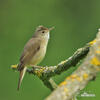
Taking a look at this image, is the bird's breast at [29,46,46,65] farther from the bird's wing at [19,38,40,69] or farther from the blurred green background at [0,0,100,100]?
the blurred green background at [0,0,100,100]

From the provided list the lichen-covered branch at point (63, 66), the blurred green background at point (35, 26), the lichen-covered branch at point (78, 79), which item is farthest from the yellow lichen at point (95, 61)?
the blurred green background at point (35, 26)

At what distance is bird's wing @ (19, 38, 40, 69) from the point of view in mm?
4754

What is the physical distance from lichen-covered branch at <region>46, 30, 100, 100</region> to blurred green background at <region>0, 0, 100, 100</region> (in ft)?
12.1

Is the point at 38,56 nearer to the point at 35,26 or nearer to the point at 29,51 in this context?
the point at 29,51

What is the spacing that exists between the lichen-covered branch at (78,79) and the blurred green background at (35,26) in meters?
3.70

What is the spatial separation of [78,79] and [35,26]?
7.42 metres

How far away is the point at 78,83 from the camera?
5.94 ft

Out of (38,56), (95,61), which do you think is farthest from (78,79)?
(38,56)

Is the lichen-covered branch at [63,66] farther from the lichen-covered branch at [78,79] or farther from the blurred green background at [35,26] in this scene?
the blurred green background at [35,26]

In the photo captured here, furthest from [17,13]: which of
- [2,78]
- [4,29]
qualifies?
[2,78]

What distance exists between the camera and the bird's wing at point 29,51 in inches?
187

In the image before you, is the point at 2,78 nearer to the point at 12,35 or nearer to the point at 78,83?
the point at 12,35

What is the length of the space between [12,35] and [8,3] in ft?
5.61

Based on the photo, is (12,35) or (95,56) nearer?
(95,56)
